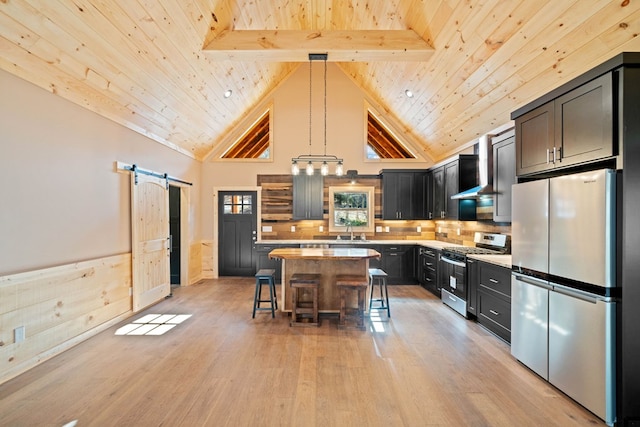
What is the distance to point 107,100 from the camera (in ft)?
12.1

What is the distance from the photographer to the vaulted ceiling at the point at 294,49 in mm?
2609

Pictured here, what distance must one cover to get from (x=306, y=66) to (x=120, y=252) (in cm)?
520

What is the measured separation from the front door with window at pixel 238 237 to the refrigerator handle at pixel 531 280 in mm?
5153

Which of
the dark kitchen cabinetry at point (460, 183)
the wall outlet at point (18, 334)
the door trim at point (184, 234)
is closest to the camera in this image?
the wall outlet at point (18, 334)

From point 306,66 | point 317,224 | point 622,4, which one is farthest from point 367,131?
point 622,4

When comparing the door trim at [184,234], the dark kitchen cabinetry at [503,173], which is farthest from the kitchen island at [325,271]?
the door trim at [184,234]

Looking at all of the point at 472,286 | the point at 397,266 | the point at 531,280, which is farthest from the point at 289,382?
the point at 397,266

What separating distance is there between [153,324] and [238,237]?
10.0ft

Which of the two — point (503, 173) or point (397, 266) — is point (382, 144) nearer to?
point (397, 266)

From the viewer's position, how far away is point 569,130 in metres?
2.43

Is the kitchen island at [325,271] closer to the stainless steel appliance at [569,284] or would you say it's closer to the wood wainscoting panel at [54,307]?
the stainless steel appliance at [569,284]

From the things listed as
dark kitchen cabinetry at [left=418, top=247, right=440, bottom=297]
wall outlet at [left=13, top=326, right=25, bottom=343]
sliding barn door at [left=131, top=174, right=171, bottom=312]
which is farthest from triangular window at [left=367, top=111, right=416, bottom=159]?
wall outlet at [left=13, top=326, right=25, bottom=343]

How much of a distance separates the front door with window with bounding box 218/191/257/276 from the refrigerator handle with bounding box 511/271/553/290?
515 cm

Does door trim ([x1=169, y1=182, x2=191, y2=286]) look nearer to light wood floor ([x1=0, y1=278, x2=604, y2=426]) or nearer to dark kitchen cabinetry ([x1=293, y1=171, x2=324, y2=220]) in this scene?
dark kitchen cabinetry ([x1=293, y1=171, x2=324, y2=220])
